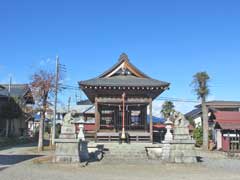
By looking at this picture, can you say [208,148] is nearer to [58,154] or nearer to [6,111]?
[58,154]

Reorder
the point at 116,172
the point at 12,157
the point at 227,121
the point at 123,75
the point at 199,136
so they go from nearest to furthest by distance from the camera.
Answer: the point at 116,172 < the point at 12,157 < the point at 123,75 < the point at 227,121 < the point at 199,136

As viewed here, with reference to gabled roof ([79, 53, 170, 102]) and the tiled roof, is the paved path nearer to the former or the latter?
gabled roof ([79, 53, 170, 102])

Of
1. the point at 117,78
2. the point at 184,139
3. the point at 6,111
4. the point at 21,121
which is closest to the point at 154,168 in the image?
the point at 184,139

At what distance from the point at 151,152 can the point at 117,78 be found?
715cm

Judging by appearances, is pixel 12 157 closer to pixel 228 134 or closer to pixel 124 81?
pixel 124 81

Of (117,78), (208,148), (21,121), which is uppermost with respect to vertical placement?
(117,78)

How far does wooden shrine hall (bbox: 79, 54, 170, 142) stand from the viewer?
2366 centimetres

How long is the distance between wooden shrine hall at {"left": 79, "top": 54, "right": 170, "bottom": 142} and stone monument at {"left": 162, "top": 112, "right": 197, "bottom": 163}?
5.49 m

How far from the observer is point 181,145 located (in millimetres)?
17859

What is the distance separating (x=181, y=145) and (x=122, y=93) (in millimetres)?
7760

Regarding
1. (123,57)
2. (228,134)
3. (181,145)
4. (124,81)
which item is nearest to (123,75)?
(123,57)

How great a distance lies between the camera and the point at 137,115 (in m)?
30.9

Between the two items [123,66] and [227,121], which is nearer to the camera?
[123,66]

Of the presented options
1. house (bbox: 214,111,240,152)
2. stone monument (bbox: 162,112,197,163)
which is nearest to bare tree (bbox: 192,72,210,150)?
house (bbox: 214,111,240,152)
